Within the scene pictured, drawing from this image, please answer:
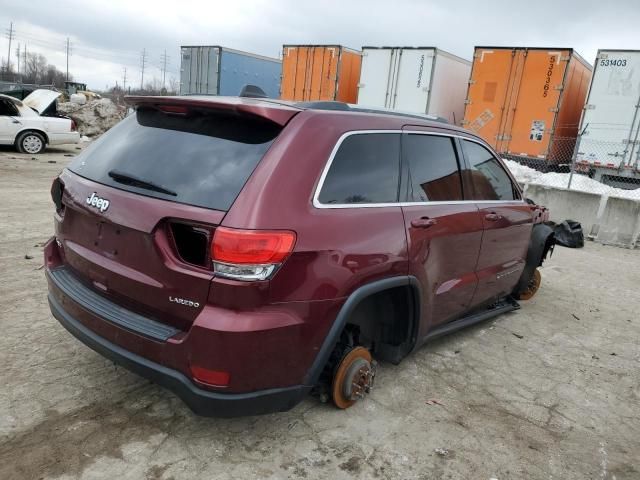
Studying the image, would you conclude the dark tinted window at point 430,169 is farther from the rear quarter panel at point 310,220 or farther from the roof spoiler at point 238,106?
the roof spoiler at point 238,106

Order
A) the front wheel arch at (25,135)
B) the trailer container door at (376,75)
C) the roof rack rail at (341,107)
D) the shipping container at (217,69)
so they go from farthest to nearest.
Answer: the shipping container at (217,69)
the trailer container door at (376,75)
the front wheel arch at (25,135)
the roof rack rail at (341,107)

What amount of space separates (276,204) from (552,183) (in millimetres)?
11279

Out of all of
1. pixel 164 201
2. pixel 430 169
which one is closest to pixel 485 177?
pixel 430 169

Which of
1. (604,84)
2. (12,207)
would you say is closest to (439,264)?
(12,207)

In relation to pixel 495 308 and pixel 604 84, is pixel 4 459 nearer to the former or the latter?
pixel 495 308

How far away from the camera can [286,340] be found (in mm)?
2369

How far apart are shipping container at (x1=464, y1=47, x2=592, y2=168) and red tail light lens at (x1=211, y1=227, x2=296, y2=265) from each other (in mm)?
12512

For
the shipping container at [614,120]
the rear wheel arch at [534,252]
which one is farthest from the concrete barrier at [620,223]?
the rear wheel arch at [534,252]

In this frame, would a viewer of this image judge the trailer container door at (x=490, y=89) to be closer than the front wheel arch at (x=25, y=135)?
Yes

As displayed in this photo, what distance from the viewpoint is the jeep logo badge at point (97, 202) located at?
258cm

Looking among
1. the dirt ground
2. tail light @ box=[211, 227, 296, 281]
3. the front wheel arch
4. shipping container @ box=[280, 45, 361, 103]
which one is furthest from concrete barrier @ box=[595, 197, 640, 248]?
the front wheel arch

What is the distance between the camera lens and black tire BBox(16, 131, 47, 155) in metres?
13.5

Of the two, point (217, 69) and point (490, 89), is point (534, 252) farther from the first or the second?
point (217, 69)

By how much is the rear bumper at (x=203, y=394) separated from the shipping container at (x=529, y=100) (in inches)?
490
